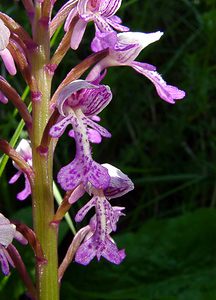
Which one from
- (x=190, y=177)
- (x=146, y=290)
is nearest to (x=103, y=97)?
(x=146, y=290)

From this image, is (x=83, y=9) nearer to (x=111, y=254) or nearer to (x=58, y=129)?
(x=58, y=129)

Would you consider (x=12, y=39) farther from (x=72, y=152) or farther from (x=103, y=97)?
(x=72, y=152)

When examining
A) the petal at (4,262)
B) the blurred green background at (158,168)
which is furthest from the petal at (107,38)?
the blurred green background at (158,168)

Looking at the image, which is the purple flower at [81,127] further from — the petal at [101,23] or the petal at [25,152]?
the petal at [25,152]

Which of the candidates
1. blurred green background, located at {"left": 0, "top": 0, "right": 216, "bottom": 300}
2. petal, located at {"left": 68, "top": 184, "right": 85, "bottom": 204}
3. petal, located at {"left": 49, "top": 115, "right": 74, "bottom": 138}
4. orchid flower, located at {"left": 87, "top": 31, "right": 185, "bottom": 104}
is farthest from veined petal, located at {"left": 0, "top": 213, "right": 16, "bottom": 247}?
blurred green background, located at {"left": 0, "top": 0, "right": 216, "bottom": 300}

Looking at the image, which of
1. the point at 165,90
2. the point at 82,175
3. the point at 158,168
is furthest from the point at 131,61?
the point at 158,168

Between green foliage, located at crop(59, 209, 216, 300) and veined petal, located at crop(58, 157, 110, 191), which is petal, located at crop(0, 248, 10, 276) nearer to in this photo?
veined petal, located at crop(58, 157, 110, 191)
